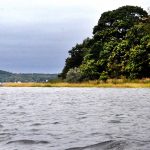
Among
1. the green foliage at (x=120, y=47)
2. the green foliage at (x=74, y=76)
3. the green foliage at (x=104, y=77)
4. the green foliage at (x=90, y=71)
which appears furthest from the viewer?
the green foliage at (x=74, y=76)

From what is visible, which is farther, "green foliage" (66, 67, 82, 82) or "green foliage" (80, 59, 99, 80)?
"green foliage" (66, 67, 82, 82)

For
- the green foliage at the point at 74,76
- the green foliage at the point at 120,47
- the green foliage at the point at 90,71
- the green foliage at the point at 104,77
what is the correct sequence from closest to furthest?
the green foliage at the point at 120,47
the green foliage at the point at 104,77
the green foliage at the point at 90,71
the green foliage at the point at 74,76

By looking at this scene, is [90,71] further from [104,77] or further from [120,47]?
[120,47]

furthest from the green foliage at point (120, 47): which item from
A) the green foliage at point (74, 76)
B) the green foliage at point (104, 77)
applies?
the green foliage at point (74, 76)

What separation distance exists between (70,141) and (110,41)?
7401cm

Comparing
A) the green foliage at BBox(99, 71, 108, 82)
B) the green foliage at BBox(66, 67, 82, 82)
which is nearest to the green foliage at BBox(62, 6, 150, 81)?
the green foliage at BBox(99, 71, 108, 82)

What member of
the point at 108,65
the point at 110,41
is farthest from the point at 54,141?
the point at 110,41

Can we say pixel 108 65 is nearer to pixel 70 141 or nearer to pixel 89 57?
pixel 89 57

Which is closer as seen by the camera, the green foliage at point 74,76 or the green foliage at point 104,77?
the green foliage at point 104,77

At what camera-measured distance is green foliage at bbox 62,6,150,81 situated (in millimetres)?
77250

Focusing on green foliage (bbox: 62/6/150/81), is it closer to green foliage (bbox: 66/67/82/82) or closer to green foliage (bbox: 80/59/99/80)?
green foliage (bbox: 80/59/99/80)

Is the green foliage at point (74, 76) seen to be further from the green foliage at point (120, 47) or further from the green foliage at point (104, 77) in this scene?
the green foliage at point (104, 77)

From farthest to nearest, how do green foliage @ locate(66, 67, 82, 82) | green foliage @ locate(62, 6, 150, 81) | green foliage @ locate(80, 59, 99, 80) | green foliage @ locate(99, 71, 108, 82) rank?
1. green foliage @ locate(66, 67, 82, 82)
2. green foliage @ locate(80, 59, 99, 80)
3. green foliage @ locate(99, 71, 108, 82)
4. green foliage @ locate(62, 6, 150, 81)

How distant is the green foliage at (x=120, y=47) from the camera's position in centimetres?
7725
